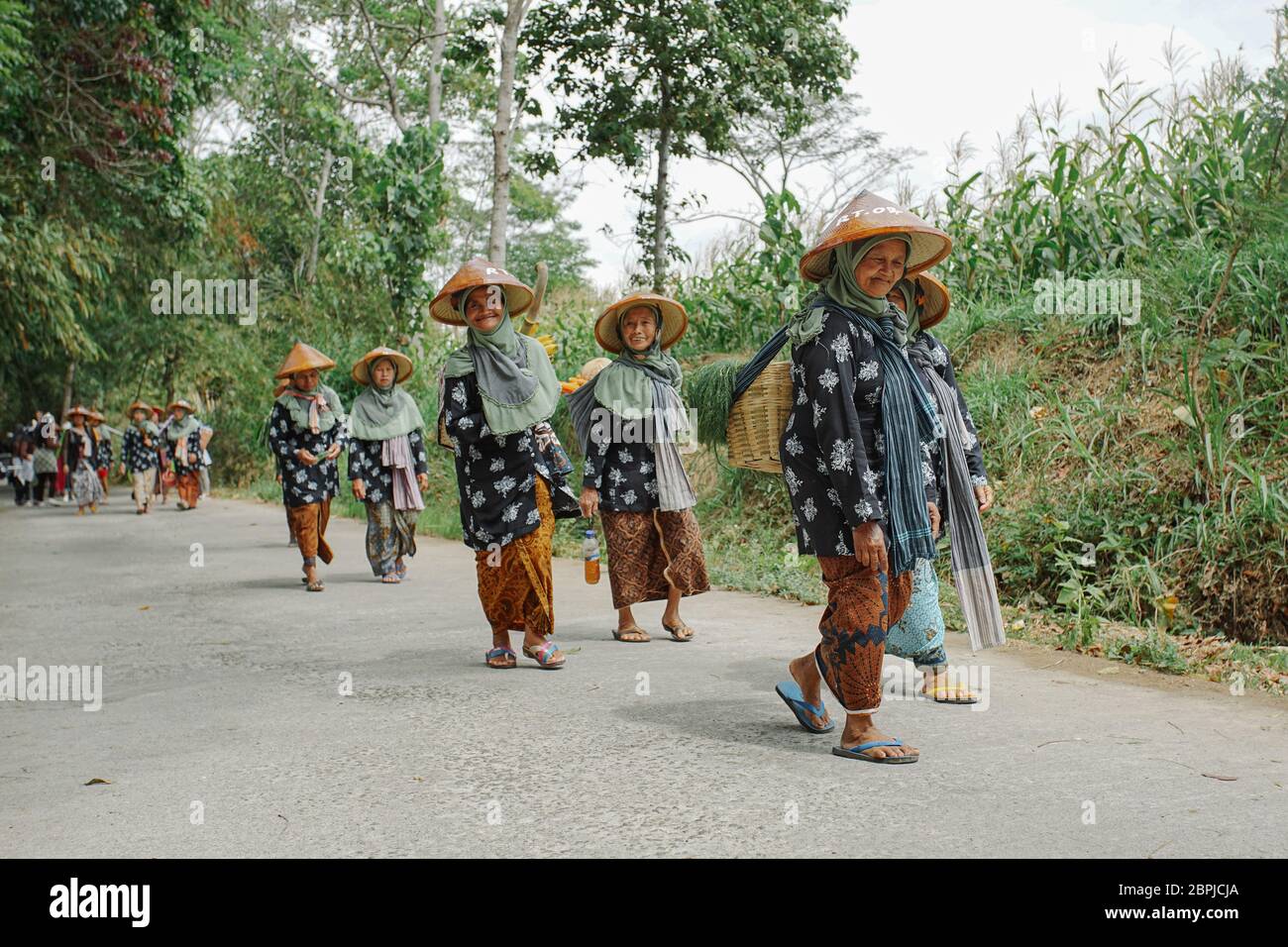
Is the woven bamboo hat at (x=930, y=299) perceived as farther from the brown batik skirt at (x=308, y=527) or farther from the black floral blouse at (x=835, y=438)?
the brown batik skirt at (x=308, y=527)

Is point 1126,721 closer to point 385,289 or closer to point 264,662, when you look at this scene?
point 264,662

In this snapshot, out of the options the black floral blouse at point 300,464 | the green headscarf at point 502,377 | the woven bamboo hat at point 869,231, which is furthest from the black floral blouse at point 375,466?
the woven bamboo hat at point 869,231

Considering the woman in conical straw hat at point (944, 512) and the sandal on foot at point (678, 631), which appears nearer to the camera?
the woman in conical straw hat at point (944, 512)

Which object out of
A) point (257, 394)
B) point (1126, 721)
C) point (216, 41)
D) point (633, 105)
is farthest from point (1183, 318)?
point (257, 394)

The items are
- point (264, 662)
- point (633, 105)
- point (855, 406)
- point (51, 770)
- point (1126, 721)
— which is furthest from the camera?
point (633, 105)

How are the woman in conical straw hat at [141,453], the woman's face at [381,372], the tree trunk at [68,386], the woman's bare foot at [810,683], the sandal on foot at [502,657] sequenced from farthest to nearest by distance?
the tree trunk at [68,386] < the woman in conical straw hat at [141,453] < the woman's face at [381,372] < the sandal on foot at [502,657] < the woman's bare foot at [810,683]

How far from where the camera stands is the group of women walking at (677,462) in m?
4.84

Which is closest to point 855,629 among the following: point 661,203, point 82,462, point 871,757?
point 871,757

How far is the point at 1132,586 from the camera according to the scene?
7637 mm

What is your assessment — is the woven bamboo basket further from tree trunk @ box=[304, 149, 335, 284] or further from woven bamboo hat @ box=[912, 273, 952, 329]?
tree trunk @ box=[304, 149, 335, 284]

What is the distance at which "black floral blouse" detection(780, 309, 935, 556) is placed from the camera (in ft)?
15.5

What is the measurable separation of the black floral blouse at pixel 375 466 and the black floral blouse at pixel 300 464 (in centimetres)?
22

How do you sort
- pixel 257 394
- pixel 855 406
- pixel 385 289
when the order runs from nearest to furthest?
pixel 855 406, pixel 385 289, pixel 257 394
